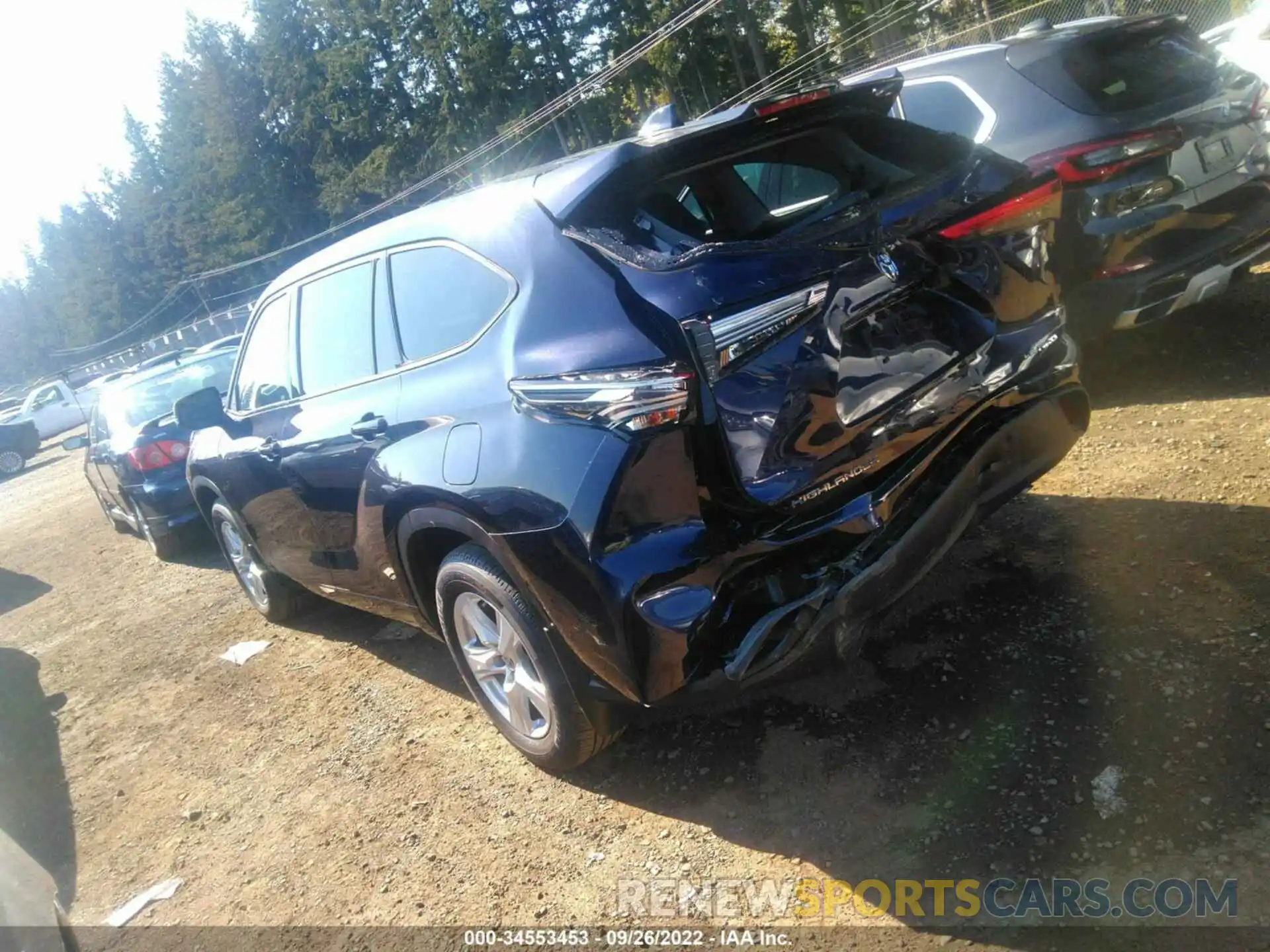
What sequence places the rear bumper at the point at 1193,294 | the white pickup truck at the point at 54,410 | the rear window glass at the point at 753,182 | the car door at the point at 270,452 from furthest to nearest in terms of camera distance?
the white pickup truck at the point at 54,410 → the rear bumper at the point at 1193,294 → the car door at the point at 270,452 → the rear window glass at the point at 753,182

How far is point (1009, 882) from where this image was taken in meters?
2.39

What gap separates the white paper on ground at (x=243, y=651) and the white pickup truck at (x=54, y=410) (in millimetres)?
27642

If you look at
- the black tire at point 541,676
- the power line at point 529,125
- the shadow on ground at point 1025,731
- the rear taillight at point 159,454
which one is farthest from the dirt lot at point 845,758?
the power line at point 529,125

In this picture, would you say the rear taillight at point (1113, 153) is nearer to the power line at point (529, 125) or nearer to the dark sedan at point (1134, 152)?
the dark sedan at point (1134, 152)

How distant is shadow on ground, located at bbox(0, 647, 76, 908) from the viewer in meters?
4.00

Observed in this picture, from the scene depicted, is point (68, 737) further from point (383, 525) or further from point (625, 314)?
point (625, 314)

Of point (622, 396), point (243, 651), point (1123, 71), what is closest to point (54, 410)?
point (243, 651)

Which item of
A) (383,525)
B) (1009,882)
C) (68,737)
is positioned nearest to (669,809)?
(1009,882)

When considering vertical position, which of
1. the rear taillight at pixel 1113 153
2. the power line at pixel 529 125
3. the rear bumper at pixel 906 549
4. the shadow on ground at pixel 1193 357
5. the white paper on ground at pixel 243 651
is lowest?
the shadow on ground at pixel 1193 357

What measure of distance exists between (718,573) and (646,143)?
4.24ft

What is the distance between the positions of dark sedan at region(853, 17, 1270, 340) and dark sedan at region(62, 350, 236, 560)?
5.94 metres

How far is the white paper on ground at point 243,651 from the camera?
552cm

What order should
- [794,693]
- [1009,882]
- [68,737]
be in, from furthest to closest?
[68,737] < [794,693] < [1009,882]

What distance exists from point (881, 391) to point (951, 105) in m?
3.32
